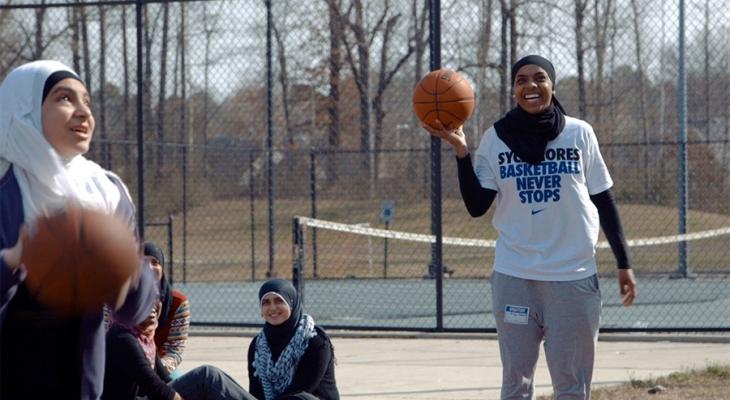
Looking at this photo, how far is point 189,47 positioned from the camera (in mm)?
13492

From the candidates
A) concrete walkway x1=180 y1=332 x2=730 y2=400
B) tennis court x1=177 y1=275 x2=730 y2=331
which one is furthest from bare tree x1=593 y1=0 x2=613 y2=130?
concrete walkway x1=180 y1=332 x2=730 y2=400

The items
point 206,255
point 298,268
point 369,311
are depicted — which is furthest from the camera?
point 206,255

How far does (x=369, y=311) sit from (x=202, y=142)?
3966mm

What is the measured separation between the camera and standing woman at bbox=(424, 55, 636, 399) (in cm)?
528

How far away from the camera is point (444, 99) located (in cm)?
645

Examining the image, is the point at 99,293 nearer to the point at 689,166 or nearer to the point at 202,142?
the point at 689,166

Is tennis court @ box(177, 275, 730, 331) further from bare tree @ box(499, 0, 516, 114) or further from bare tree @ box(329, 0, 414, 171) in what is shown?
bare tree @ box(329, 0, 414, 171)

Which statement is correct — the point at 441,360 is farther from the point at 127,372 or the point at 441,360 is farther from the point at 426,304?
the point at 426,304

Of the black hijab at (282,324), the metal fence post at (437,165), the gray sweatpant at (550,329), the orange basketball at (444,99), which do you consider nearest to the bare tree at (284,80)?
the metal fence post at (437,165)

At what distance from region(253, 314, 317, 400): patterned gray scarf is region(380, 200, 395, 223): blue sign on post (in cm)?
915

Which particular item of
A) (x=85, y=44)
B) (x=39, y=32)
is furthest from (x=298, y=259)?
(x=39, y=32)

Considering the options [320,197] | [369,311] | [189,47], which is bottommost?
[369,311]

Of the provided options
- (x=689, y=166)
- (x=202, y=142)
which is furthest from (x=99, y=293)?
(x=202, y=142)

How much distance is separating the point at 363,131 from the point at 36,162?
34.4 ft
